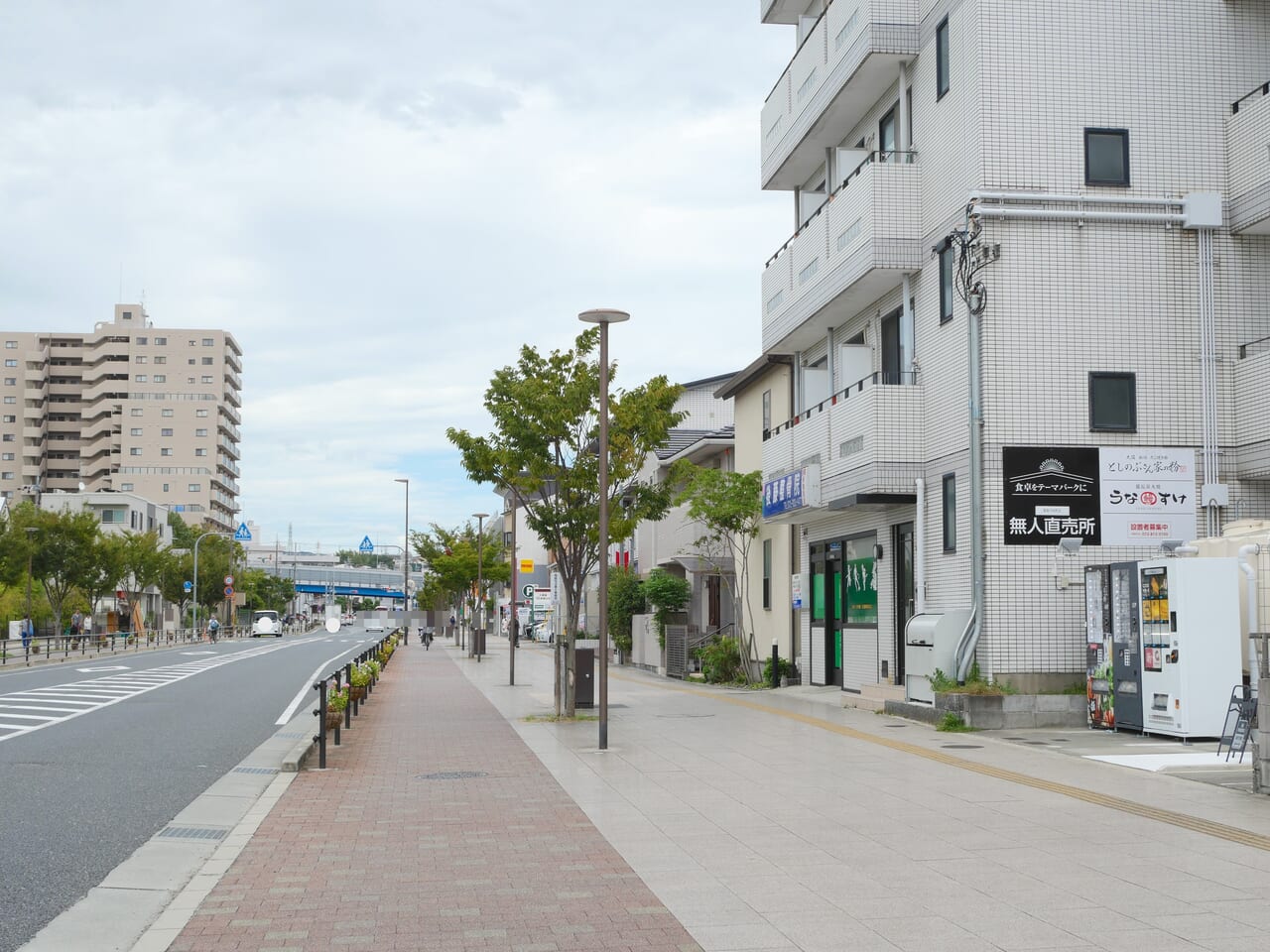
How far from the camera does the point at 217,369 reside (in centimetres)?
14038

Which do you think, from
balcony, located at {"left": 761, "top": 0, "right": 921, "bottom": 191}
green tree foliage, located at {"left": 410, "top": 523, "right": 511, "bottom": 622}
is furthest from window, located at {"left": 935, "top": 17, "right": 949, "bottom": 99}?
green tree foliage, located at {"left": 410, "top": 523, "right": 511, "bottom": 622}

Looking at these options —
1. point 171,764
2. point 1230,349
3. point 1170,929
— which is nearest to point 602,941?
point 1170,929

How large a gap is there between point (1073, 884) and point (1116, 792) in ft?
13.8

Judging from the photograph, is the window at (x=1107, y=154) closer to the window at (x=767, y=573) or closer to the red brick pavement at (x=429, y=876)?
the red brick pavement at (x=429, y=876)

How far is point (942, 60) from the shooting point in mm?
20859

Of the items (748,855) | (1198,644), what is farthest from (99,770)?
(1198,644)

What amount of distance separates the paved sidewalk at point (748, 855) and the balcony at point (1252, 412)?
6.53 metres

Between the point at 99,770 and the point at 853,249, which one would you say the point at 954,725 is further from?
the point at 99,770

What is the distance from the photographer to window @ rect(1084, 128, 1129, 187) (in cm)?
1934

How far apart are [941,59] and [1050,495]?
746cm

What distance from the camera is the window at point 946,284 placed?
2049 cm

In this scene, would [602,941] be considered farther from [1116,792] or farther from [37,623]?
[37,623]

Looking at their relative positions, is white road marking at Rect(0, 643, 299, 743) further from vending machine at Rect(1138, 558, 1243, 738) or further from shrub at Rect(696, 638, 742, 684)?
vending machine at Rect(1138, 558, 1243, 738)

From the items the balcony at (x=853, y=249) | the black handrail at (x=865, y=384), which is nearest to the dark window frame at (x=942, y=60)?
the balcony at (x=853, y=249)
